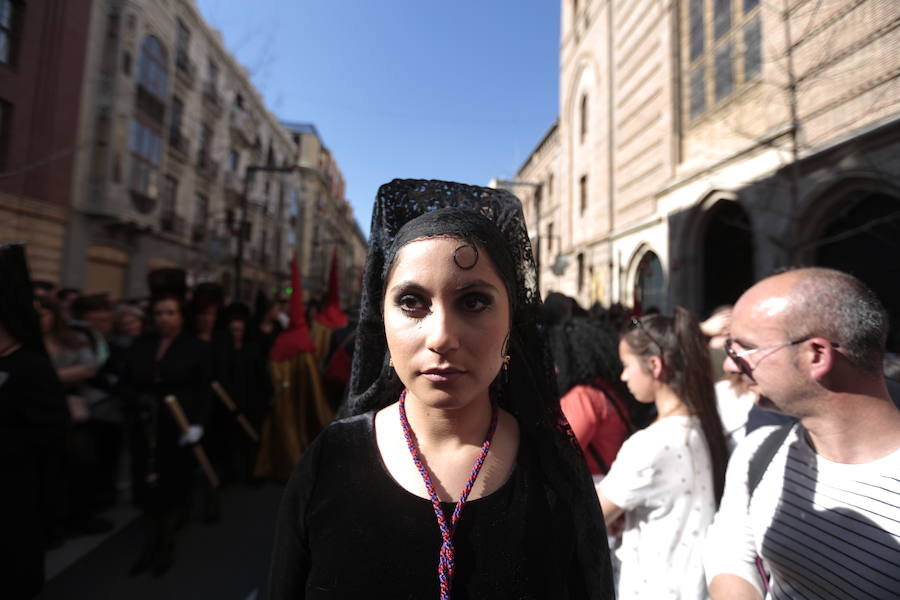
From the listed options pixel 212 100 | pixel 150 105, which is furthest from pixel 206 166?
pixel 150 105

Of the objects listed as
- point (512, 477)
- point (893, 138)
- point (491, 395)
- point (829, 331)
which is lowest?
point (512, 477)

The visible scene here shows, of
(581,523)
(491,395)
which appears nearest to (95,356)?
(491,395)

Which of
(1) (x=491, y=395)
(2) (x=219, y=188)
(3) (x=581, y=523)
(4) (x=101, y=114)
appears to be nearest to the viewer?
Answer: (3) (x=581, y=523)

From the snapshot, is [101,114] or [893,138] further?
[101,114]

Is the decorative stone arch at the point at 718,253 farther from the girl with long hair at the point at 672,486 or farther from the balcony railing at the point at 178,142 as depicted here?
the balcony railing at the point at 178,142

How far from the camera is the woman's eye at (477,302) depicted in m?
1.01

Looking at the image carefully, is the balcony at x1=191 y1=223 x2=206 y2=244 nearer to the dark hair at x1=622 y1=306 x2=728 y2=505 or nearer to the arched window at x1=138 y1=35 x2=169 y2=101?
the arched window at x1=138 y1=35 x2=169 y2=101

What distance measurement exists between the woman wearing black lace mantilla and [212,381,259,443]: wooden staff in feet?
11.8

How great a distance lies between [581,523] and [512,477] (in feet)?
0.62

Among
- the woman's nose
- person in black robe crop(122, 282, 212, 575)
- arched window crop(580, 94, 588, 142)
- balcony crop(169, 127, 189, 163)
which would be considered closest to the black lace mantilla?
the woman's nose

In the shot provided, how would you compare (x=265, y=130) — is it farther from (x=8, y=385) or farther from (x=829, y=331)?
(x=829, y=331)

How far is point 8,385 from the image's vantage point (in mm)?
2287

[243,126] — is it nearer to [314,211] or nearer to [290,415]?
[314,211]

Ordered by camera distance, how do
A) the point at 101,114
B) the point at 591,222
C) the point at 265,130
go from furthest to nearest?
the point at 265,130 → the point at 591,222 → the point at 101,114
